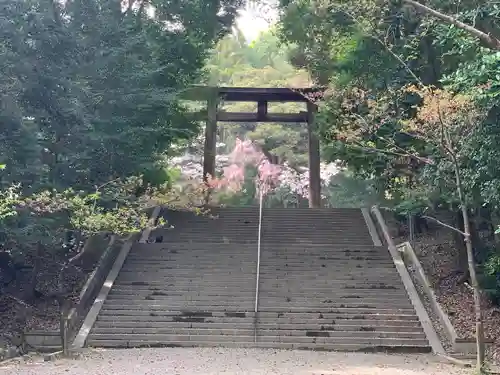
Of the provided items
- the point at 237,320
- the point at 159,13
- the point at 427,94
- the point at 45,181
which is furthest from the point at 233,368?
the point at 159,13

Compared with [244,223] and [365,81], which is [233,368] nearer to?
[365,81]

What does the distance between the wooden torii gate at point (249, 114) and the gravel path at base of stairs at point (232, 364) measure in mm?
10942

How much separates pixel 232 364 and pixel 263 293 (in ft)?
14.2

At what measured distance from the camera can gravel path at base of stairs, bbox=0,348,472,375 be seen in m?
10.1

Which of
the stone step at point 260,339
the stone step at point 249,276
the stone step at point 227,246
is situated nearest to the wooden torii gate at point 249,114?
the stone step at point 227,246

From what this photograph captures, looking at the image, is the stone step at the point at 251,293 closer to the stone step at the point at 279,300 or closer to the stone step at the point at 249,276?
the stone step at the point at 279,300

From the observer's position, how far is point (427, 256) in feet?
59.6

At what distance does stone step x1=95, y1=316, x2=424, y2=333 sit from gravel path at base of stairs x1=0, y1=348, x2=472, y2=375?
116 cm

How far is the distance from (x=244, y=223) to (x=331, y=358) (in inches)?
359

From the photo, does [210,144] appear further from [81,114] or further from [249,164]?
[81,114]

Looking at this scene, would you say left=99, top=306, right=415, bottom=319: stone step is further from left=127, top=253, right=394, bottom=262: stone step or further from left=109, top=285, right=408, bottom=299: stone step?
left=127, top=253, right=394, bottom=262: stone step

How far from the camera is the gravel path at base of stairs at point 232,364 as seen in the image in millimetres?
10094

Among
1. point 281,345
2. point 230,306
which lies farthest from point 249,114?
point 281,345

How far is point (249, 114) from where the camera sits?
2395 centimetres
